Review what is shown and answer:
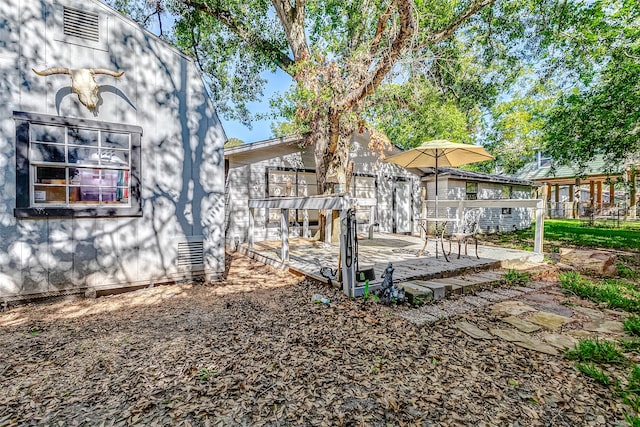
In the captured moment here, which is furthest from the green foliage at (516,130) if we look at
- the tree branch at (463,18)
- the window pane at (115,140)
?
the window pane at (115,140)

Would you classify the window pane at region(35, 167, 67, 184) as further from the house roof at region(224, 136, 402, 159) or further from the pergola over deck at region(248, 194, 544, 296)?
the house roof at region(224, 136, 402, 159)

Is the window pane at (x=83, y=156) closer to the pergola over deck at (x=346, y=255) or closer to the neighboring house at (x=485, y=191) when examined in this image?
the pergola over deck at (x=346, y=255)

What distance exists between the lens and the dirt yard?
1.90m

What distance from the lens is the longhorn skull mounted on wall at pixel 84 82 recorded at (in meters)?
4.01

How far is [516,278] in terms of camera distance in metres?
5.08

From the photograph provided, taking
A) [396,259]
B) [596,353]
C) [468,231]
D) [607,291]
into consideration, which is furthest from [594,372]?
[468,231]

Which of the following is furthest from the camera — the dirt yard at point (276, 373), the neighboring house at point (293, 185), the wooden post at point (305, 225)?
the wooden post at point (305, 225)

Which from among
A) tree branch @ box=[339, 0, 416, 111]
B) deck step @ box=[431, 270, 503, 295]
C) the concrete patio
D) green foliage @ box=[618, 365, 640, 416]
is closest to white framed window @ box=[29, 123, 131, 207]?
the concrete patio

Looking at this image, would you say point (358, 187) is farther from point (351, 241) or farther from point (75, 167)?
point (75, 167)

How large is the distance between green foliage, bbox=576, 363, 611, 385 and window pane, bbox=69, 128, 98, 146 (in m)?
6.15

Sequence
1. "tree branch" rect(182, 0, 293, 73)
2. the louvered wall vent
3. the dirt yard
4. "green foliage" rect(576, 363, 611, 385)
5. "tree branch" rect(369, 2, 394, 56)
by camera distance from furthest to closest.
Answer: "tree branch" rect(182, 0, 293, 73)
"tree branch" rect(369, 2, 394, 56)
the louvered wall vent
"green foliage" rect(576, 363, 611, 385)
the dirt yard

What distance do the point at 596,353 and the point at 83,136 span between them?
6495mm

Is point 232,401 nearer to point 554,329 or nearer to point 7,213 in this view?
point 554,329

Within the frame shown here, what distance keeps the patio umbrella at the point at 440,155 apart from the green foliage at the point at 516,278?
6.91 feet
